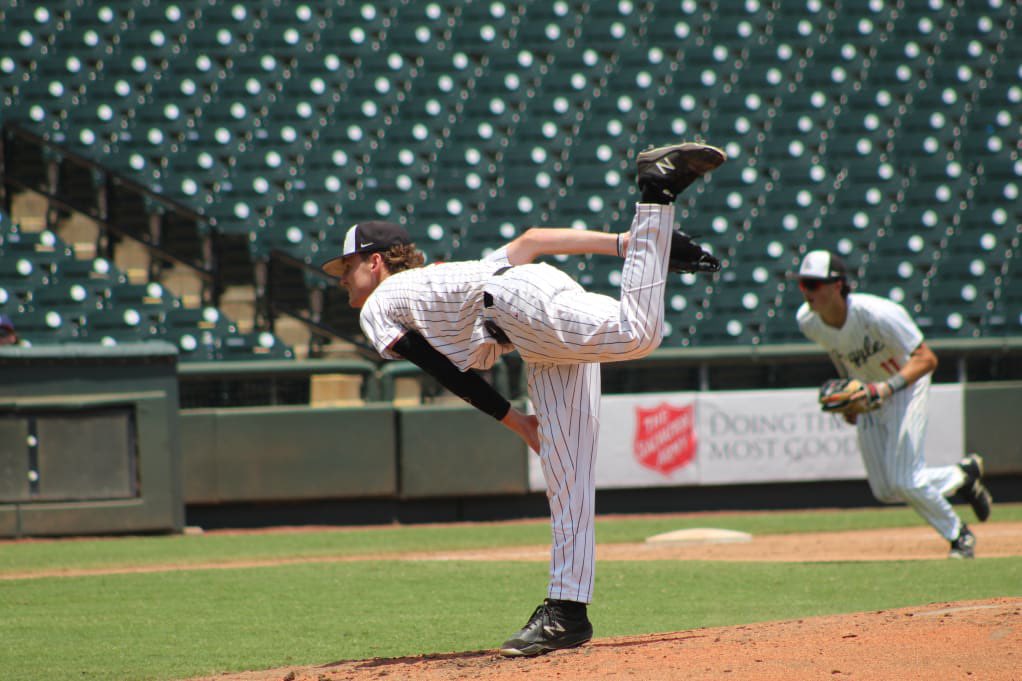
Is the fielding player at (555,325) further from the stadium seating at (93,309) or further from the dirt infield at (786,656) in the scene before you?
the stadium seating at (93,309)

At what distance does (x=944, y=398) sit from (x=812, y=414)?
116 centimetres

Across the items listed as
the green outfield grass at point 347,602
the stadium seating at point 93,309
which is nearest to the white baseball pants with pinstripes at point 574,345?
the green outfield grass at point 347,602

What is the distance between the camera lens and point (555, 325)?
3346 mm

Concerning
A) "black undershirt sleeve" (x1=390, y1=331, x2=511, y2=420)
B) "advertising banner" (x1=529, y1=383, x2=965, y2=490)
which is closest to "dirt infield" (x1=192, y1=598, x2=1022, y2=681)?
"black undershirt sleeve" (x1=390, y1=331, x2=511, y2=420)

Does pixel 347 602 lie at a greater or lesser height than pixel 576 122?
lesser

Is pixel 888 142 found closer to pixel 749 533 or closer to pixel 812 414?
pixel 812 414

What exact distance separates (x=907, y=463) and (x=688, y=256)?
3.26m

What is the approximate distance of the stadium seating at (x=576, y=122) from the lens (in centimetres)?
1171

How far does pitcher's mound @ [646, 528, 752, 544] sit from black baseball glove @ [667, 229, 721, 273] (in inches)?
174

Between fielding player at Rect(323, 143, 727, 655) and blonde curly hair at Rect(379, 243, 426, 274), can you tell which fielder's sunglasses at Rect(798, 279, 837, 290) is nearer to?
fielding player at Rect(323, 143, 727, 655)

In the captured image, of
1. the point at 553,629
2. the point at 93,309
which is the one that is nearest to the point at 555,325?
the point at 553,629

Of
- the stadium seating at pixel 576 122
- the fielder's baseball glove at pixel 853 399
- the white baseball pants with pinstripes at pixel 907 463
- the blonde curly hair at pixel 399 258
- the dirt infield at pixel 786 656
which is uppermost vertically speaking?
the stadium seating at pixel 576 122

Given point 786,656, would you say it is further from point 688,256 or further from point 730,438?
point 730,438

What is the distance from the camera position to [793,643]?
3.38 metres
